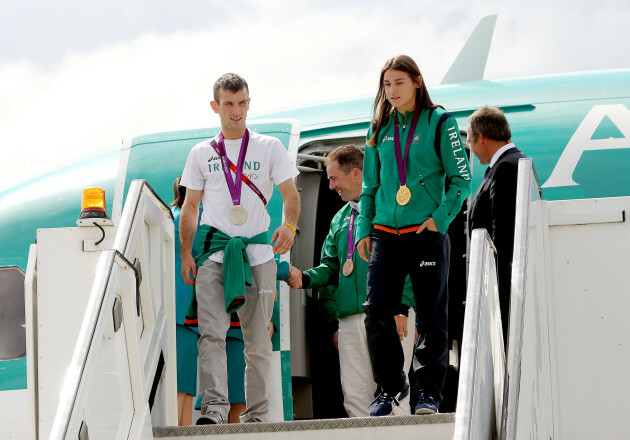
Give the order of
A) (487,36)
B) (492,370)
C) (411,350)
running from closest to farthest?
(492,370) → (411,350) → (487,36)

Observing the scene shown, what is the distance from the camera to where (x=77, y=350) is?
352 cm

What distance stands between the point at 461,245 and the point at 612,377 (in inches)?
96.1

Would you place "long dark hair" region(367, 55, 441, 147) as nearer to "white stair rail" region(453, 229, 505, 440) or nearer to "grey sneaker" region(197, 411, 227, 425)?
"white stair rail" region(453, 229, 505, 440)

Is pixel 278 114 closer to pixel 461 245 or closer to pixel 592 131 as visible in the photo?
pixel 461 245

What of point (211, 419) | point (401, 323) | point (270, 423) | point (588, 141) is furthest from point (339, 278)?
point (588, 141)

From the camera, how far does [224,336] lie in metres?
5.30

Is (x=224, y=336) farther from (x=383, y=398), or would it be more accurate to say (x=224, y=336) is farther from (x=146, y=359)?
(x=383, y=398)

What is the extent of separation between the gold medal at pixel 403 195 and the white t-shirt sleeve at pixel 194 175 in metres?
1.23

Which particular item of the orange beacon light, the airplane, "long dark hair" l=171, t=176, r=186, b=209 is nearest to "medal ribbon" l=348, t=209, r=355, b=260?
the airplane

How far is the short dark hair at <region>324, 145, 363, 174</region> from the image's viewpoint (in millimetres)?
6234

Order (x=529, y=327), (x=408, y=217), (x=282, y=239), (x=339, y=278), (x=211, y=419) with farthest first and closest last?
(x=339, y=278), (x=282, y=239), (x=408, y=217), (x=211, y=419), (x=529, y=327)

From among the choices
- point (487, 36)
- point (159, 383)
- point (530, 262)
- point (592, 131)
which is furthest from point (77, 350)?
point (487, 36)

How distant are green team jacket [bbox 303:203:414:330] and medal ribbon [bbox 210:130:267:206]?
0.80m

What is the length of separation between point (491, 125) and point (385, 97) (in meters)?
0.64
